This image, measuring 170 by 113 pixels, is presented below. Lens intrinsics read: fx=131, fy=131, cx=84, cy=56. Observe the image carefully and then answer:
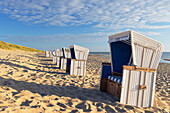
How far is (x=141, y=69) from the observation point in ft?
11.9

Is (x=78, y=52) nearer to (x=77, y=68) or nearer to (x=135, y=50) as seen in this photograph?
(x=77, y=68)

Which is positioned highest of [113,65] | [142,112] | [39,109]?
[113,65]

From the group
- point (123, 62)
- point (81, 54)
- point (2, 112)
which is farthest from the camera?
point (81, 54)

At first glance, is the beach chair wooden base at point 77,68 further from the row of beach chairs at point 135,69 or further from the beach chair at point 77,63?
the row of beach chairs at point 135,69

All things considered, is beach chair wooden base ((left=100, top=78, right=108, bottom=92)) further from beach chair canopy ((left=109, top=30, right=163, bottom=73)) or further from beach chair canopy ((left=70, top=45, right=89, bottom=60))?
beach chair canopy ((left=70, top=45, right=89, bottom=60))

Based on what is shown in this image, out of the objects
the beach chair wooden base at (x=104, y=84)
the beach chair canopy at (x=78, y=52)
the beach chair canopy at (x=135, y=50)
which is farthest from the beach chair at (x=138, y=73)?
the beach chair canopy at (x=78, y=52)

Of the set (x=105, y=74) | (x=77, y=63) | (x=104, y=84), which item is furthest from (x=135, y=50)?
(x=77, y=63)

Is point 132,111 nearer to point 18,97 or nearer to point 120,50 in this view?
point 120,50

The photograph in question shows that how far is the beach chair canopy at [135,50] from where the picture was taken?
3.65 metres

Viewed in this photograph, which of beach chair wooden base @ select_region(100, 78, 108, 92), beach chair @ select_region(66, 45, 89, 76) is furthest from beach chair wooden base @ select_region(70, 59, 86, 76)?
beach chair wooden base @ select_region(100, 78, 108, 92)

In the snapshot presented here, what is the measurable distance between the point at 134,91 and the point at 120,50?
1539 mm

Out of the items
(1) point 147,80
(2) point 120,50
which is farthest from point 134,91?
(2) point 120,50

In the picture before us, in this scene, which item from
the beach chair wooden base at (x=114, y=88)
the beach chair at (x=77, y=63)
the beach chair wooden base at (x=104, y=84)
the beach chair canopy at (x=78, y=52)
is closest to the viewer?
the beach chair wooden base at (x=114, y=88)

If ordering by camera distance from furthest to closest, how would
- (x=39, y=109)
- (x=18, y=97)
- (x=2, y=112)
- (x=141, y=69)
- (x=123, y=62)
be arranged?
(x=123, y=62)
(x=141, y=69)
(x=18, y=97)
(x=39, y=109)
(x=2, y=112)
